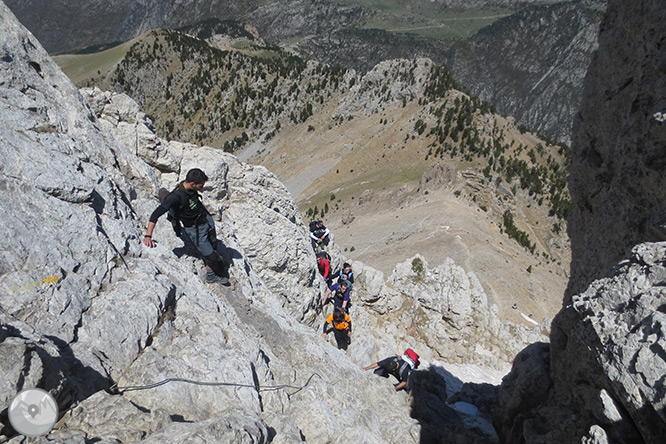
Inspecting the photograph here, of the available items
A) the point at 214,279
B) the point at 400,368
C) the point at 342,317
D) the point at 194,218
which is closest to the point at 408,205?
the point at 342,317

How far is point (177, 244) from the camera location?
8312mm

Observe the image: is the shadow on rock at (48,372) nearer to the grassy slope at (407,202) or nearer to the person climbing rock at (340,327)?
the person climbing rock at (340,327)

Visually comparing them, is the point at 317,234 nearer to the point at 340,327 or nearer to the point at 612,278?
the point at 340,327

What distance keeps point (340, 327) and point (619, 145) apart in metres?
8.17

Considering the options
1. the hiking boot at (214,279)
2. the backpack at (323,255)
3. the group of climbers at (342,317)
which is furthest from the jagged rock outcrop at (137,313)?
the backpack at (323,255)

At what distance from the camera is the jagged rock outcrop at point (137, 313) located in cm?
466

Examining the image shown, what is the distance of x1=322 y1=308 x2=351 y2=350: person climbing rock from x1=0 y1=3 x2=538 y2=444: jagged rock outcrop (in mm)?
1299

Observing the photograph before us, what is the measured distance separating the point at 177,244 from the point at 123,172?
7.41ft

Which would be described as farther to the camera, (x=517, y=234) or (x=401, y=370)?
(x=517, y=234)

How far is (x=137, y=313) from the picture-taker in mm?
5898

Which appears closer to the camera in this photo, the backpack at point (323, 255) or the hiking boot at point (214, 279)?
the hiking boot at point (214, 279)

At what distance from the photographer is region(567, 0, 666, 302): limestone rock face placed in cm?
690

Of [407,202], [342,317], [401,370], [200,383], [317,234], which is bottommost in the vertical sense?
[407,202]

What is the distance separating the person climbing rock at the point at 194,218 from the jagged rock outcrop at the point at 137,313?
0.92ft
